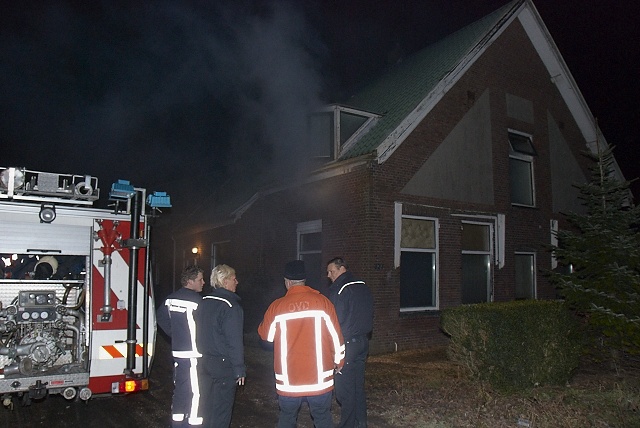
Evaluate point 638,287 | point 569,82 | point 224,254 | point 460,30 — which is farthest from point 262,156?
point 638,287

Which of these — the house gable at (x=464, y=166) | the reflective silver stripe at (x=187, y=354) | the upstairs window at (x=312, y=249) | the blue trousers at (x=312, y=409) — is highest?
the house gable at (x=464, y=166)

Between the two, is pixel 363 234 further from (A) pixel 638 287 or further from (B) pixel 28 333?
(B) pixel 28 333

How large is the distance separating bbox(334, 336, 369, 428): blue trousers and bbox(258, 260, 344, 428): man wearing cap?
1221 millimetres

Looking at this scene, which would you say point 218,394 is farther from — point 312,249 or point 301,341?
point 312,249

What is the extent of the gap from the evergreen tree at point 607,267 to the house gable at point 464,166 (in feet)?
8.24

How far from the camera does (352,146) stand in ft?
40.7

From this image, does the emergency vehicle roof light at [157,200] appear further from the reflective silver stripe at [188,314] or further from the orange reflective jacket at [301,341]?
the orange reflective jacket at [301,341]

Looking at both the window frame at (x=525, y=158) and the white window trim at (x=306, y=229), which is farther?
the window frame at (x=525, y=158)

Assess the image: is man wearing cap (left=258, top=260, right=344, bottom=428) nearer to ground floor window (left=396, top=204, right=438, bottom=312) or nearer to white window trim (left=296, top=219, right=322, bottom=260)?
ground floor window (left=396, top=204, right=438, bottom=312)

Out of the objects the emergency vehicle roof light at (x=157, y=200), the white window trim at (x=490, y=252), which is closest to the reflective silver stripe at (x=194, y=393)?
the emergency vehicle roof light at (x=157, y=200)

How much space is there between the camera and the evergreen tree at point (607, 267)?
341 inches

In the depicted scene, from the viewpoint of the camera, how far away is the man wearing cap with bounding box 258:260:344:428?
175 inches

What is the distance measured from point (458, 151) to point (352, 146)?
255 cm

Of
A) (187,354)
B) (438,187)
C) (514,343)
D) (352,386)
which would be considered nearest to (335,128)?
(438,187)
